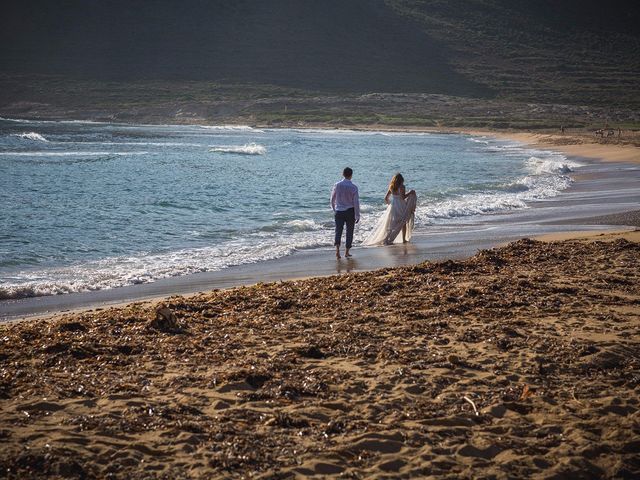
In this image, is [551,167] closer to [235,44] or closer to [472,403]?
[472,403]

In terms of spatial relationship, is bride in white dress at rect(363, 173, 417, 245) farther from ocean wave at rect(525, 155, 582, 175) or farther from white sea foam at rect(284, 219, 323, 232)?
ocean wave at rect(525, 155, 582, 175)

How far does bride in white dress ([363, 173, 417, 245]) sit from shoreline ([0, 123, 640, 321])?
64 cm

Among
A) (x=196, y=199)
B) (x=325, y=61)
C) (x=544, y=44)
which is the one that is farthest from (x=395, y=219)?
(x=544, y=44)

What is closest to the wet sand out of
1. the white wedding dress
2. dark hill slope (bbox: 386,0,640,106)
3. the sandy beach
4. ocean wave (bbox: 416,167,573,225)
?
the sandy beach

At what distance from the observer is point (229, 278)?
11.4 m

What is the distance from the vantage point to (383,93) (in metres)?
92.6

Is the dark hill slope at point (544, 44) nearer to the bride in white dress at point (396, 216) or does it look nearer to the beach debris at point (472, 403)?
the bride in white dress at point (396, 216)

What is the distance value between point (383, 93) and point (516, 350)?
289 feet

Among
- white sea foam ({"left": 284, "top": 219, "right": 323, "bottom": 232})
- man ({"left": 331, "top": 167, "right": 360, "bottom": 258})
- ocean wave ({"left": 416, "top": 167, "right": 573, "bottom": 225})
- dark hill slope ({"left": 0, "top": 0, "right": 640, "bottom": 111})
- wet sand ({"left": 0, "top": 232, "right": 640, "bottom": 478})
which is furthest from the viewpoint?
dark hill slope ({"left": 0, "top": 0, "right": 640, "bottom": 111})

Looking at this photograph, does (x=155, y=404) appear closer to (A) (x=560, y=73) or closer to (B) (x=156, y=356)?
(B) (x=156, y=356)

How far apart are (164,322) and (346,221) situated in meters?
6.48

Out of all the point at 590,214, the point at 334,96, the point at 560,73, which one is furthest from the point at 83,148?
the point at 560,73

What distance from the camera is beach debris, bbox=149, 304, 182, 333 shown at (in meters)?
7.28

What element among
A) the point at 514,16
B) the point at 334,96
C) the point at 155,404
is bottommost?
the point at 155,404
